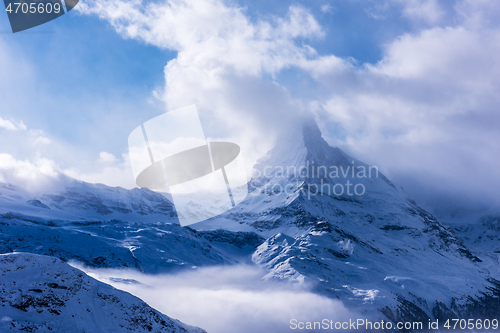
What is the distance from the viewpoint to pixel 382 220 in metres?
194

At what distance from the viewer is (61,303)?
1953 cm

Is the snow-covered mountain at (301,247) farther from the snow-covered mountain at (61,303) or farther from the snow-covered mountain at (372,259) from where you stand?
the snow-covered mountain at (61,303)

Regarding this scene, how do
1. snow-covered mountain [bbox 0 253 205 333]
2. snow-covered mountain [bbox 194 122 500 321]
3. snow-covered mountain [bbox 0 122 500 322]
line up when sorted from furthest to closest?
1. snow-covered mountain [bbox 194 122 500 321]
2. snow-covered mountain [bbox 0 122 500 322]
3. snow-covered mountain [bbox 0 253 205 333]

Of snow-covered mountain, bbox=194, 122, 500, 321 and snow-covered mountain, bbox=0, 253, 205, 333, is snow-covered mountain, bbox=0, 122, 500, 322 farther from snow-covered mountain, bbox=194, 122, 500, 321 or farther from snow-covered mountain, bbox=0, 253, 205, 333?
snow-covered mountain, bbox=0, 253, 205, 333

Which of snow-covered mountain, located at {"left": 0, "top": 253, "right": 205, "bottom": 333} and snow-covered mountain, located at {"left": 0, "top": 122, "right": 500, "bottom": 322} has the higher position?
snow-covered mountain, located at {"left": 0, "top": 122, "right": 500, "bottom": 322}

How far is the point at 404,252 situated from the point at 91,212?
18514 centimetres

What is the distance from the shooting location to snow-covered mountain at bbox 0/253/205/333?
17.5 meters

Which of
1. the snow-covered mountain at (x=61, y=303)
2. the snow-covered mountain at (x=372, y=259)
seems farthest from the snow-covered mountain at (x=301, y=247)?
the snow-covered mountain at (x=61, y=303)

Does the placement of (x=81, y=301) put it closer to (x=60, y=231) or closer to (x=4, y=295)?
(x=4, y=295)

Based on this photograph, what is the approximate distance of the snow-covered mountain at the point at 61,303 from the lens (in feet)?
57.4

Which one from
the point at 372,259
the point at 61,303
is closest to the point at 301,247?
the point at 372,259

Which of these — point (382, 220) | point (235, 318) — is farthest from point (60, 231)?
point (382, 220)

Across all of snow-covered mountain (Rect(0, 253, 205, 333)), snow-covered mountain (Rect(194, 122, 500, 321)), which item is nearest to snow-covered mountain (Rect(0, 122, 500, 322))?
snow-covered mountain (Rect(194, 122, 500, 321))

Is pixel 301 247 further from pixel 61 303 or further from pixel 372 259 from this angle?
pixel 61 303
